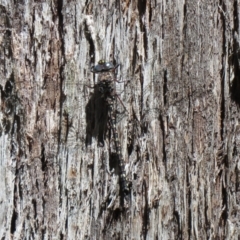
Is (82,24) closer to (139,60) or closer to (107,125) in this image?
(139,60)

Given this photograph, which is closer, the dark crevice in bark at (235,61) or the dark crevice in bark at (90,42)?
the dark crevice in bark at (90,42)

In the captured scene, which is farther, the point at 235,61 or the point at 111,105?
the point at 235,61

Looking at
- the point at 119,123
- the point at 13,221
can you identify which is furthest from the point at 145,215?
the point at 13,221

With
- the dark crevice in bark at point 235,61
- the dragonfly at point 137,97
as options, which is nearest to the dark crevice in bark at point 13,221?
the dragonfly at point 137,97

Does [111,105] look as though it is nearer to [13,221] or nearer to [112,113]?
[112,113]

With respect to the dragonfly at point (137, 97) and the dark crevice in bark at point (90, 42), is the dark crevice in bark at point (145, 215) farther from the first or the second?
the dark crevice in bark at point (90, 42)

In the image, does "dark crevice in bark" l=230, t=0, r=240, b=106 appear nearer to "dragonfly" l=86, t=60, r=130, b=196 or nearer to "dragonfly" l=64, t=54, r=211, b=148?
"dragonfly" l=64, t=54, r=211, b=148

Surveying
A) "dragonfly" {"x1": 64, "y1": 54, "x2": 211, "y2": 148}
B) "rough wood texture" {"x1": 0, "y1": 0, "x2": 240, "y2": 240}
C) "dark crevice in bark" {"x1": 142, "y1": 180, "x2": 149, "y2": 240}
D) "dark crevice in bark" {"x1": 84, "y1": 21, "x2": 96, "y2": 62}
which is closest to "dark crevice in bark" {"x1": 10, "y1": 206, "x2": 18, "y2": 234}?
"rough wood texture" {"x1": 0, "y1": 0, "x2": 240, "y2": 240}

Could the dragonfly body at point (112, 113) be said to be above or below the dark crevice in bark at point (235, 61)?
below
